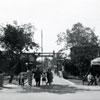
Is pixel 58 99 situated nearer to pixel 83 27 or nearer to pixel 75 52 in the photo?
pixel 75 52

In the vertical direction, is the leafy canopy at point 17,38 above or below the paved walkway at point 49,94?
above

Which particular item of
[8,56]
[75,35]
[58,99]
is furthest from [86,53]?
[58,99]

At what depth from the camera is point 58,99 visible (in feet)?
46.0

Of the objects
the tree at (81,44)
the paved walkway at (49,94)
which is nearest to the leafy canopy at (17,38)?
the paved walkway at (49,94)

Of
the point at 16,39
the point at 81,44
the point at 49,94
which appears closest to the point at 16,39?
the point at 16,39

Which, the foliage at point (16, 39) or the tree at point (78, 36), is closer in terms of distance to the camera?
the foliage at point (16, 39)

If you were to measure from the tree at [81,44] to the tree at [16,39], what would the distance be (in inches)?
600

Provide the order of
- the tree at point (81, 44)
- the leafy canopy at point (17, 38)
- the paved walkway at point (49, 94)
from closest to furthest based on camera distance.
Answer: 1. the paved walkway at point (49, 94)
2. the leafy canopy at point (17, 38)
3. the tree at point (81, 44)

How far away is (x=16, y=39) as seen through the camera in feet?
89.6

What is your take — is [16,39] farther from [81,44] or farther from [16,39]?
[81,44]

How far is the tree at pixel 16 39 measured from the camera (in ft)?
89.5

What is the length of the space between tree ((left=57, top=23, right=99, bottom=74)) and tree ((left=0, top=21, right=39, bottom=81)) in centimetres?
1524

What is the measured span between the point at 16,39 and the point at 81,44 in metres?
19.8

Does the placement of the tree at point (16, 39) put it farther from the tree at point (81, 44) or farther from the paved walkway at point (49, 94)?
the tree at point (81, 44)
